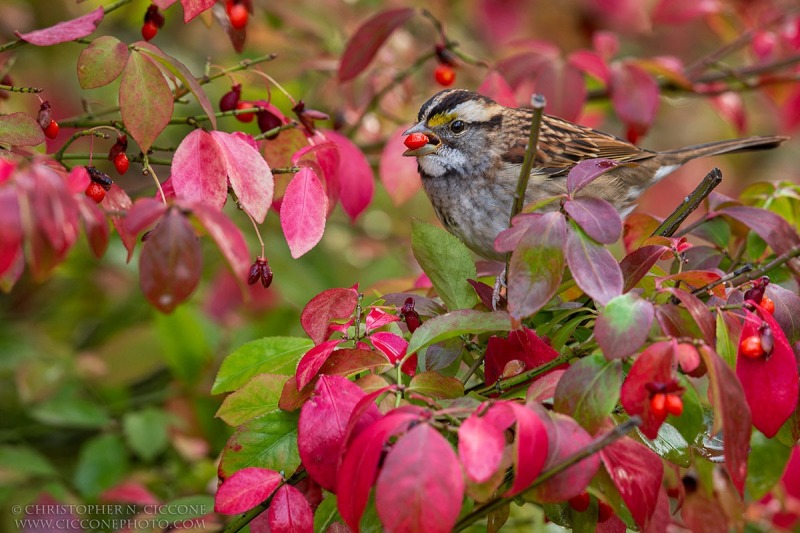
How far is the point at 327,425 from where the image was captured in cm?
130

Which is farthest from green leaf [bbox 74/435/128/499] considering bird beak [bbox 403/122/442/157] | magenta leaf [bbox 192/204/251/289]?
magenta leaf [bbox 192/204/251/289]

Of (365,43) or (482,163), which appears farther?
(482,163)

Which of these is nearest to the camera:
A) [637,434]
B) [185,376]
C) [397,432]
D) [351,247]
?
[397,432]

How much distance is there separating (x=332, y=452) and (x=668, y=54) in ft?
16.3

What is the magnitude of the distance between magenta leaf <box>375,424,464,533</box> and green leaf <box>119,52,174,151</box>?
2.31 ft

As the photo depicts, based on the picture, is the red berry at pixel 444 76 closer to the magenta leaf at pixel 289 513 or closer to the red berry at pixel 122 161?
the red berry at pixel 122 161

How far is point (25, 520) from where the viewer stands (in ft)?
7.95

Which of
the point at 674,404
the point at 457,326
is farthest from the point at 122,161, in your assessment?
the point at 674,404

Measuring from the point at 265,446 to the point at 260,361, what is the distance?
0.70 ft

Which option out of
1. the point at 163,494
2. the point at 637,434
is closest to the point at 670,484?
the point at 637,434

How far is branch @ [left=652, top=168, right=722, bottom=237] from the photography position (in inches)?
62.8

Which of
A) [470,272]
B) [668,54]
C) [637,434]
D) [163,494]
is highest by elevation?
[470,272]

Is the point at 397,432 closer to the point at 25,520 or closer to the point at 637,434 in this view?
the point at 637,434

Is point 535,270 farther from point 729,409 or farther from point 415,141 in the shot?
point 415,141
